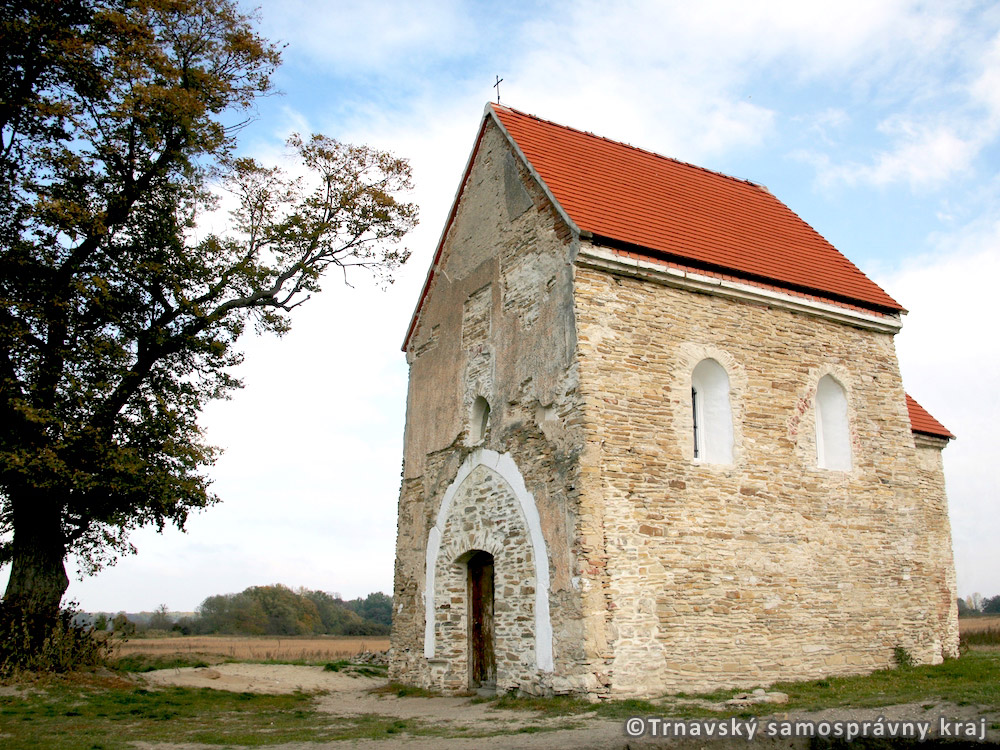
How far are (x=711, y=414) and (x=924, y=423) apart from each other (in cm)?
665

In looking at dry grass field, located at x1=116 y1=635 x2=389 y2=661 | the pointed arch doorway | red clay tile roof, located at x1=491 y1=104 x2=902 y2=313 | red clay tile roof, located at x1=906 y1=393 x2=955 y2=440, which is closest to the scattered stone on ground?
the pointed arch doorway

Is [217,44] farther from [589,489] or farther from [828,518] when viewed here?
[828,518]

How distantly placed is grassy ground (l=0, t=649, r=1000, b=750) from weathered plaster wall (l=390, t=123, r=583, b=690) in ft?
5.37

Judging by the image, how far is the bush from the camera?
11.6 meters

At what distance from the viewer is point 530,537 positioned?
10.7m

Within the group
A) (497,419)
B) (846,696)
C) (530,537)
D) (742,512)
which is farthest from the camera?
(497,419)

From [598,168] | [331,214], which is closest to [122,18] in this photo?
[331,214]

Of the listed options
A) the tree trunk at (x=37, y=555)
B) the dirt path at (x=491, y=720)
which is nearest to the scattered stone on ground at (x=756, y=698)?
the dirt path at (x=491, y=720)

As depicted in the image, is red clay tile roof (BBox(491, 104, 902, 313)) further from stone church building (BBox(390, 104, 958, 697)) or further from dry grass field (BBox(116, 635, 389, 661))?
dry grass field (BBox(116, 635, 389, 661))

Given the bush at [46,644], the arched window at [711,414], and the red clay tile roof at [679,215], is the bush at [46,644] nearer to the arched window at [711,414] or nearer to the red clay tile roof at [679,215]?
the arched window at [711,414]

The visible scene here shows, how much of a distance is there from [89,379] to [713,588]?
10.1 meters

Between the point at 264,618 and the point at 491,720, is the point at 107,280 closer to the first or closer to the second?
the point at 491,720

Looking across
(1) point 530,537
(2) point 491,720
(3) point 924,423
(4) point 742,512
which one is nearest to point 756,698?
(4) point 742,512

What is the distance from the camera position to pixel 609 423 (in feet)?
34.0
